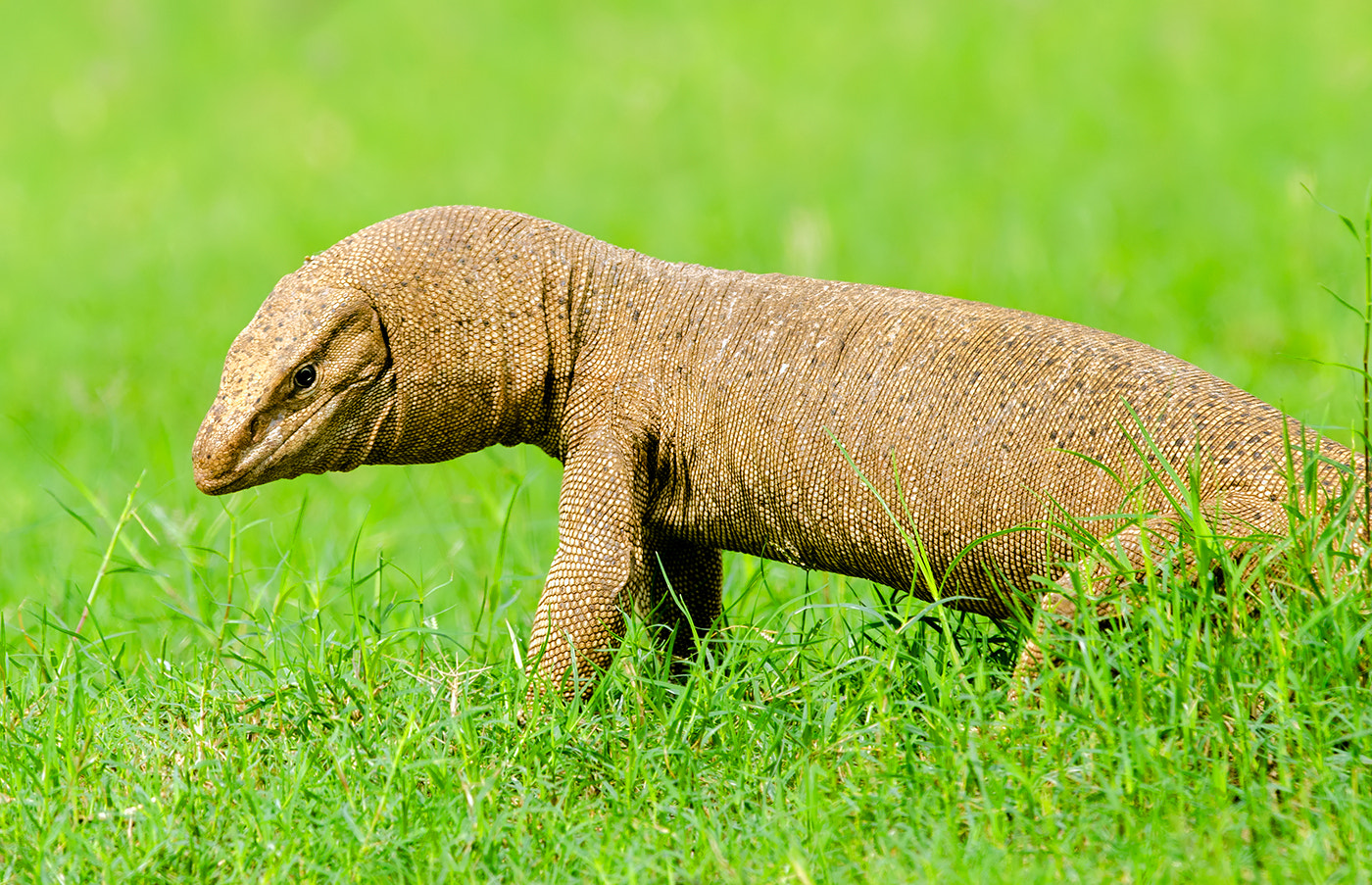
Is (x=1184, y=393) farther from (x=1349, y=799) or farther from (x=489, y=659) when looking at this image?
(x=489, y=659)

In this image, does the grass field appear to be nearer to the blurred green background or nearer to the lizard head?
the blurred green background

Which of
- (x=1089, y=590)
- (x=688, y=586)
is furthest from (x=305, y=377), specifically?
(x=1089, y=590)

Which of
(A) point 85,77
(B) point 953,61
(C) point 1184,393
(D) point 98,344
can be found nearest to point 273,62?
(A) point 85,77

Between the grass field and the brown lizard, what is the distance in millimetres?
249

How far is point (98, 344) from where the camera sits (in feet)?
33.9

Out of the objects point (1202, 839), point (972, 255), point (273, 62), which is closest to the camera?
point (1202, 839)

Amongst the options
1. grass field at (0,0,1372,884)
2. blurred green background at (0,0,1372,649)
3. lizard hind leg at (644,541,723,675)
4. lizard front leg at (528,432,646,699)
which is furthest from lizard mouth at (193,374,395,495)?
blurred green background at (0,0,1372,649)

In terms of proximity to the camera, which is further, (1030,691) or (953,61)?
(953,61)

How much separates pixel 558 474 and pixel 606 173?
195 inches

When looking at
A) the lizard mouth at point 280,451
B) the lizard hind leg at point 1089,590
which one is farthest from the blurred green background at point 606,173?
the lizard hind leg at point 1089,590

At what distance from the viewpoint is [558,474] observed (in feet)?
26.7

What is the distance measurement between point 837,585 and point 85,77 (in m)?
13.7

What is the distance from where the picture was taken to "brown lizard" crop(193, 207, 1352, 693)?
339cm

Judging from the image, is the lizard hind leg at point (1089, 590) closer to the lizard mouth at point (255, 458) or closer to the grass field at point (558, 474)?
the grass field at point (558, 474)
